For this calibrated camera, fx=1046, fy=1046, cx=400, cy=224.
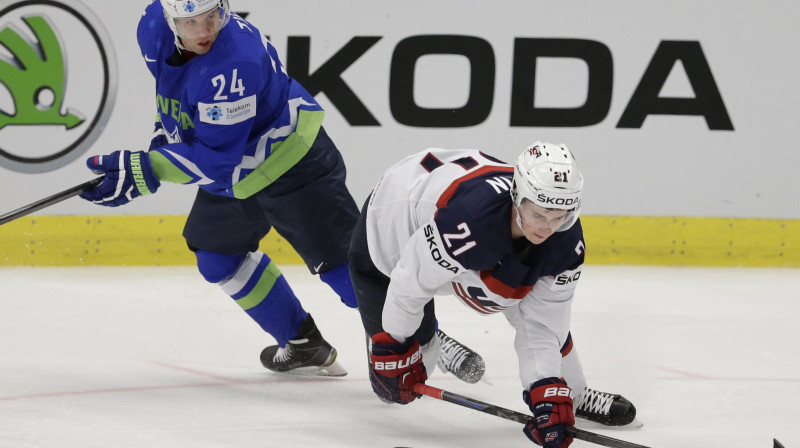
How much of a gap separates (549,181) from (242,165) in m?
1.03

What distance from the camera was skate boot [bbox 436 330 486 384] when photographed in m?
2.93

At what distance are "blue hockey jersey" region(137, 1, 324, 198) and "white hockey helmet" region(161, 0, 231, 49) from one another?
54 mm

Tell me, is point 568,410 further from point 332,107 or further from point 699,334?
point 332,107

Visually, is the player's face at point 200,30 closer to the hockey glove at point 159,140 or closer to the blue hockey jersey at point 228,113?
the blue hockey jersey at point 228,113

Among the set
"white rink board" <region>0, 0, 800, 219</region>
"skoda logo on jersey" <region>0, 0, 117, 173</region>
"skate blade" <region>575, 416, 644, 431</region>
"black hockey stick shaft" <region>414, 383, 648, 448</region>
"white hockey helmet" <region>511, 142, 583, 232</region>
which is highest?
"white rink board" <region>0, 0, 800, 219</region>

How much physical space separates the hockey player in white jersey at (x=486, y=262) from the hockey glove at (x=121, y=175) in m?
0.58

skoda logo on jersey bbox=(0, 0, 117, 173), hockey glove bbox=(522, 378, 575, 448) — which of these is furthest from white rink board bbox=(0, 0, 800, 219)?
hockey glove bbox=(522, 378, 575, 448)

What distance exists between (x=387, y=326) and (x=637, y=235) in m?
2.65

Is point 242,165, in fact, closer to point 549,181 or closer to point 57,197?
point 57,197

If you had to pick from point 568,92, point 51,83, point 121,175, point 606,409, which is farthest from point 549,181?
point 51,83

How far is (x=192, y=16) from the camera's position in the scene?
2.64 metres

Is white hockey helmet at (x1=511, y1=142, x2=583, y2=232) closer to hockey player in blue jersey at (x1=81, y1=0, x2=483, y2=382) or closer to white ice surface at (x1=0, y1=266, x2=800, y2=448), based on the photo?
white ice surface at (x1=0, y1=266, x2=800, y2=448)

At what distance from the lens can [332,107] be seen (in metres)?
4.75

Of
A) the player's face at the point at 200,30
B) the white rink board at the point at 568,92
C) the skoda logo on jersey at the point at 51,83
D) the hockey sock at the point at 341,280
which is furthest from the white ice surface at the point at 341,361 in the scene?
the player's face at the point at 200,30
